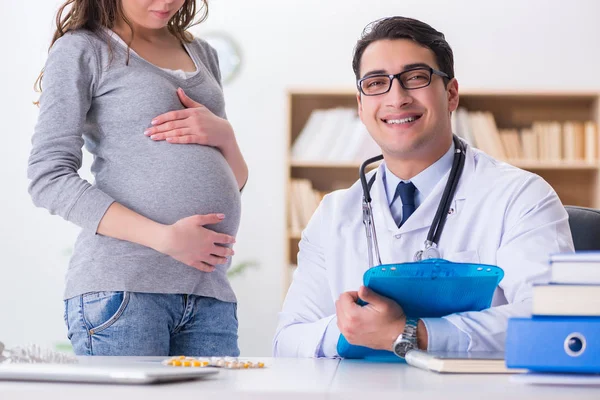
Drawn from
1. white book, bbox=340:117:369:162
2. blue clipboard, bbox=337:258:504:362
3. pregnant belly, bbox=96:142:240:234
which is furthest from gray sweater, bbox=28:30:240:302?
white book, bbox=340:117:369:162

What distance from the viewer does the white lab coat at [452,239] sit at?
5.12 feet

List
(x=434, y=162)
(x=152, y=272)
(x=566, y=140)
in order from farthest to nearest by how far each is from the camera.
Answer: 1. (x=566, y=140)
2. (x=434, y=162)
3. (x=152, y=272)

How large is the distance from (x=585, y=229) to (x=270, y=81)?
10.6 feet

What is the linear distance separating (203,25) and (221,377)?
4103 millimetres

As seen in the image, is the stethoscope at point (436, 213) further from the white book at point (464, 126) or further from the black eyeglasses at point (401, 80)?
the white book at point (464, 126)

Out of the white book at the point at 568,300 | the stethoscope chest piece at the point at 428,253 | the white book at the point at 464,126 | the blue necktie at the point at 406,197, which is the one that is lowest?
the white book at the point at 568,300

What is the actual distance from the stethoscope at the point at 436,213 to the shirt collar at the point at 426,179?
4 centimetres

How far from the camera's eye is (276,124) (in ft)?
15.7

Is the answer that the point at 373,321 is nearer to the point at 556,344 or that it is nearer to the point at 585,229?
the point at 556,344

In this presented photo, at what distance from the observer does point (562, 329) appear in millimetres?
909

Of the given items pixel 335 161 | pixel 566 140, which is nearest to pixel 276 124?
pixel 335 161

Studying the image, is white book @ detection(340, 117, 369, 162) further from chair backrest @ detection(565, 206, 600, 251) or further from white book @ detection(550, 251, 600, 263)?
white book @ detection(550, 251, 600, 263)

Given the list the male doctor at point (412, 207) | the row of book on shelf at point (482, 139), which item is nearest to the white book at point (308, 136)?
the row of book on shelf at point (482, 139)

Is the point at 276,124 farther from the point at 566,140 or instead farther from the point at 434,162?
the point at 434,162
